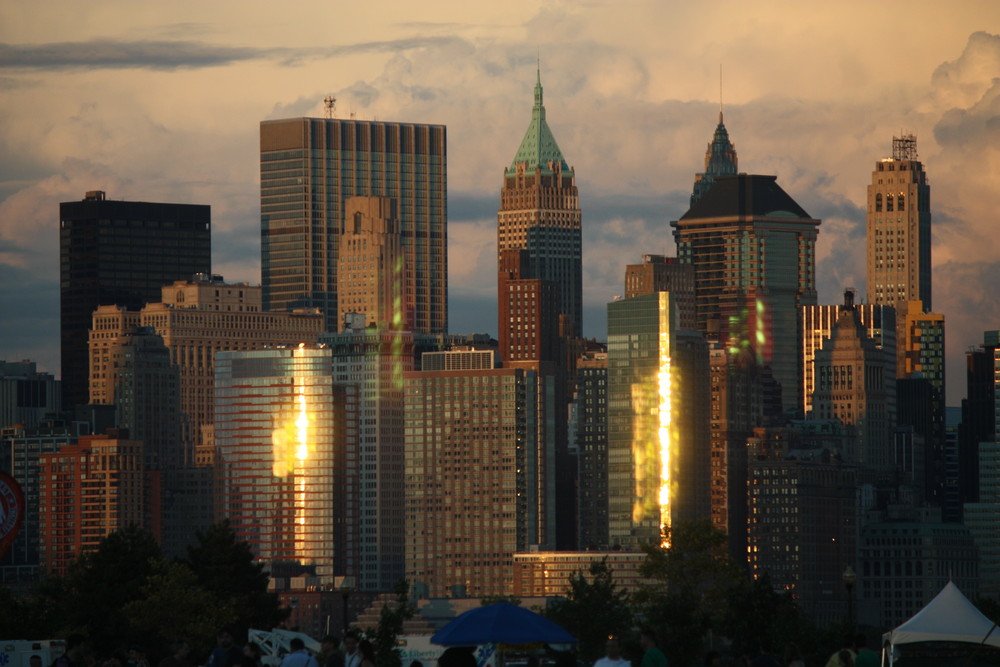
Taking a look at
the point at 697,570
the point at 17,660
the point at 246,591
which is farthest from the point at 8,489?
the point at 697,570

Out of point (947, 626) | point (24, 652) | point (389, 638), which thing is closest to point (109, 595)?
point (389, 638)

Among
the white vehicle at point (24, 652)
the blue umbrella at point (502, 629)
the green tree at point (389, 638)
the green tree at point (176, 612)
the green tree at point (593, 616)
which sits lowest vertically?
the green tree at point (593, 616)

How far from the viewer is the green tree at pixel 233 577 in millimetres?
97562

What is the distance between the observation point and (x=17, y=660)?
2243 inches

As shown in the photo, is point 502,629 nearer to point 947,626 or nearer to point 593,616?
point 947,626

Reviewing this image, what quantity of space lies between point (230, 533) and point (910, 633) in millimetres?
52112

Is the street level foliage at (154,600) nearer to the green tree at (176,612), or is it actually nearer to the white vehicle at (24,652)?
the green tree at (176,612)

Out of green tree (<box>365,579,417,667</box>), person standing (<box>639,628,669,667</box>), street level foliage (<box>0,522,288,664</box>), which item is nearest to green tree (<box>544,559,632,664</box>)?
green tree (<box>365,579,417,667</box>)

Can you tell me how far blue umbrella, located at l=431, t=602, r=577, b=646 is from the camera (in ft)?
154

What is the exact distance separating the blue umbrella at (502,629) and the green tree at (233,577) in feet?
165

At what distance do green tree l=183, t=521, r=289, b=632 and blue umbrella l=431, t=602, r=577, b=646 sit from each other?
50223mm

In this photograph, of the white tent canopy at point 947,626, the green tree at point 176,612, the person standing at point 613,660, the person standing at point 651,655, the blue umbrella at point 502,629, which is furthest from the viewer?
the green tree at point 176,612

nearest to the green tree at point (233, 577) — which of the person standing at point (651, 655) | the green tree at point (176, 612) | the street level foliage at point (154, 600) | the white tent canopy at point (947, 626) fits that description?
the street level foliage at point (154, 600)

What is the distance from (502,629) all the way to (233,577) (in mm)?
53937
